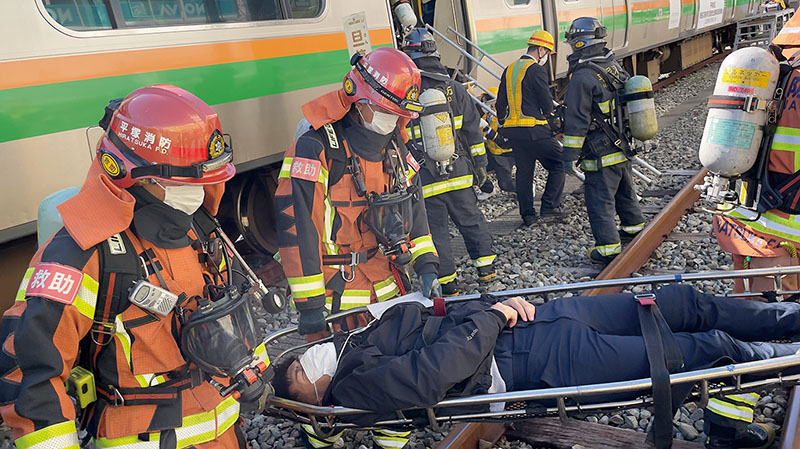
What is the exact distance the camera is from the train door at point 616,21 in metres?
11.1

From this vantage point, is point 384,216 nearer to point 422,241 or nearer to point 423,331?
point 422,241

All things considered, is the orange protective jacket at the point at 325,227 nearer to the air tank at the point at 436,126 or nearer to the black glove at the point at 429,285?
the black glove at the point at 429,285

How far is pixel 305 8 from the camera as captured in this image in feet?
17.9

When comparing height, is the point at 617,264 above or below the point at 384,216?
below

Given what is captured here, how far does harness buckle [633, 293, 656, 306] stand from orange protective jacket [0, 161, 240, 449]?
184 cm

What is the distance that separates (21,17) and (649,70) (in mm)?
14575

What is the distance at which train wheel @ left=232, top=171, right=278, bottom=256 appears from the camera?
227 inches

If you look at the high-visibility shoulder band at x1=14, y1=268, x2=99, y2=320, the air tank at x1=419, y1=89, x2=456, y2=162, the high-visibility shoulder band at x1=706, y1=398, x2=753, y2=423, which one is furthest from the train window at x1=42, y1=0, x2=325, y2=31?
the high-visibility shoulder band at x1=706, y1=398, x2=753, y2=423

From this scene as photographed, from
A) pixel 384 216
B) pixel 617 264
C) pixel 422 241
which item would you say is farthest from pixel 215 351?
pixel 617 264

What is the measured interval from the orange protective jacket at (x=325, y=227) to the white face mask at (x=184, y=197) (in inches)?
40.7

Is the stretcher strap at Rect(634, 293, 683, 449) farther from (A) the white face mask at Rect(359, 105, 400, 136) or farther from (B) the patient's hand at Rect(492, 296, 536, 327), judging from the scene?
(A) the white face mask at Rect(359, 105, 400, 136)

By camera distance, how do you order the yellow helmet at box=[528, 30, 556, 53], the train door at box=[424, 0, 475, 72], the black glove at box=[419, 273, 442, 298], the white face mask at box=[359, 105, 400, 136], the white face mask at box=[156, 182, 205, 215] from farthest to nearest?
the train door at box=[424, 0, 475, 72], the yellow helmet at box=[528, 30, 556, 53], the black glove at box=[419, 273, 442, 298], the white face mask at box=[359, 105, 400, 136], the white face mask at box=[156, 182, 205, 215]

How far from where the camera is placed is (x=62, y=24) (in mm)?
3889

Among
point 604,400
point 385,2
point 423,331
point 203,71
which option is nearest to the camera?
point 604,400
